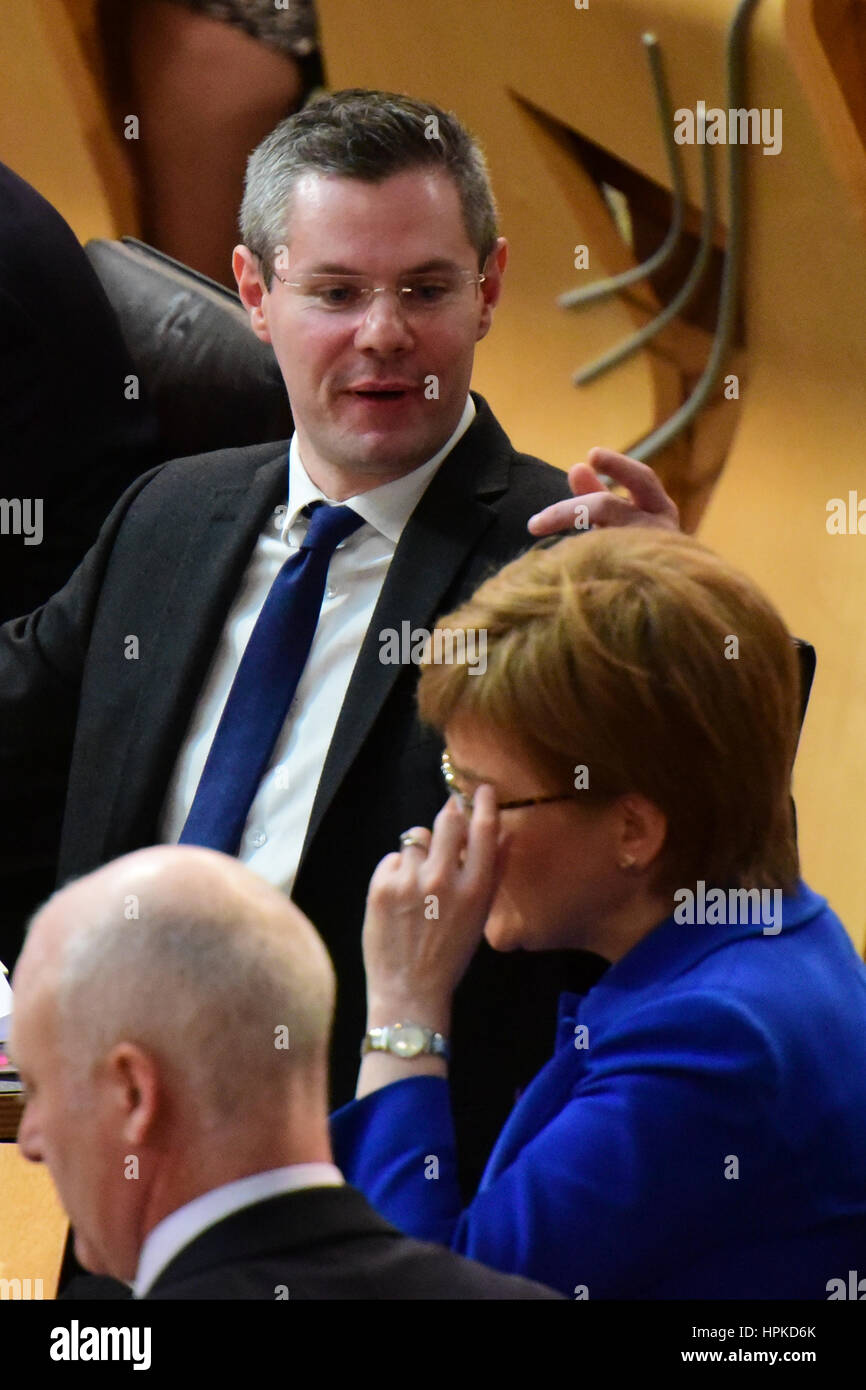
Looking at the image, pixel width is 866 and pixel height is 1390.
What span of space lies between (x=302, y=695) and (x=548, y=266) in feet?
6.81

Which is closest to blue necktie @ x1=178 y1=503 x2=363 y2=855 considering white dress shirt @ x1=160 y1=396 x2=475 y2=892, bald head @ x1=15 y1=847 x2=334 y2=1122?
white dress shirt @ x1=160 y1=396 x2=475 y2=892

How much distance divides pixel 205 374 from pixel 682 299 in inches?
50.0

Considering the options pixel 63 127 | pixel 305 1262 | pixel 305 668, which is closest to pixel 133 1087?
pixel 305 1262

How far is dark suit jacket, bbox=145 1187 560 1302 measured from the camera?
3.64ft

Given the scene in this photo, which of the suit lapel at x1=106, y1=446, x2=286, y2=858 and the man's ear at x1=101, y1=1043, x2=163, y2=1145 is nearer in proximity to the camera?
the man's ear at x1=101, y1=1043, x2=163, y2=1145

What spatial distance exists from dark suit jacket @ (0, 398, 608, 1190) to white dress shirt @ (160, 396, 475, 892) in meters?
0.02

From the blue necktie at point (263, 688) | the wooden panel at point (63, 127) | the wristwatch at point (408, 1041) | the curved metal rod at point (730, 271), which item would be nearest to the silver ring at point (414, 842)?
the wristwatch at point (408, 1041)

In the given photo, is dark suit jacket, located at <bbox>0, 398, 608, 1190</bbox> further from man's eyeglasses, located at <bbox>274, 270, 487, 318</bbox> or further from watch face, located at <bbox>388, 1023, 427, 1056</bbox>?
watch face, located at <bbox>388, 1023, 427, 1056</bbox>

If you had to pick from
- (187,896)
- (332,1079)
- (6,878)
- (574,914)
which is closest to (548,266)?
(6,878)

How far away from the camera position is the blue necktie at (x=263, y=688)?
1959mm

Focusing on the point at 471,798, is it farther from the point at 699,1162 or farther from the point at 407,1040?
the point at 699,1162

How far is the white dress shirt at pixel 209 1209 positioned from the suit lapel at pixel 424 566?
771mm

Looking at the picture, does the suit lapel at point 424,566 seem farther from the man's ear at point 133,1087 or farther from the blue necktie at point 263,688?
the man's ear at point 133,1087
